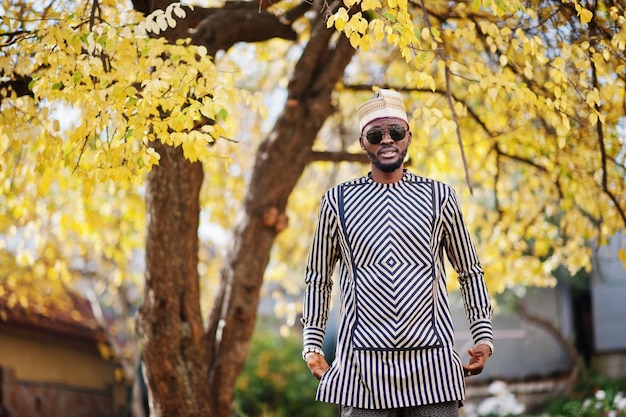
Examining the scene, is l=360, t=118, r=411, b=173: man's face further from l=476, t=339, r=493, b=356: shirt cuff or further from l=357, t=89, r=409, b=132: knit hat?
l=476, t=339, r=493, b=356: shirt cuff

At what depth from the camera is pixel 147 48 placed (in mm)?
4551

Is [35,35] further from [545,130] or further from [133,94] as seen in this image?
[545,130]

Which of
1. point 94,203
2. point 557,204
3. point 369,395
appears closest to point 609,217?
point 557,204

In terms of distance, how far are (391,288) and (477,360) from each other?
0.41 m

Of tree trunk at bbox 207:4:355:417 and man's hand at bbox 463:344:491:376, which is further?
tree trunk at bbox 207:4:355:417

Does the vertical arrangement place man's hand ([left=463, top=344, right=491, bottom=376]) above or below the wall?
below

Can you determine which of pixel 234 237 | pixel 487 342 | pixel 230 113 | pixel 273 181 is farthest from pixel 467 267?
pixel 234 237

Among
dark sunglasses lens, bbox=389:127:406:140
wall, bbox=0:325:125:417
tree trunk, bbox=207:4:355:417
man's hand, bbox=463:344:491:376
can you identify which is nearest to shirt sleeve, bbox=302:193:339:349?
dark sunglasses lens, bbox=389:127:406:140

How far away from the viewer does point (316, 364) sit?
3311 mm

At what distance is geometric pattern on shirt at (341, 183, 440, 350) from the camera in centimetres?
317

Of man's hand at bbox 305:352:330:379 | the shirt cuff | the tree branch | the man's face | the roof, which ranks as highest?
the tree branch

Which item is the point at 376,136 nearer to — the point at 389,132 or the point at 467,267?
the point at 389,132

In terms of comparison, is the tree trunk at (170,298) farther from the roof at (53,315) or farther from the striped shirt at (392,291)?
the roof at (53,315)

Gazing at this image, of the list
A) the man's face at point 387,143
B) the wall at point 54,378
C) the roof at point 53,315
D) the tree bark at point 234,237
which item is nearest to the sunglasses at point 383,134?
the man's face at point 387,143
